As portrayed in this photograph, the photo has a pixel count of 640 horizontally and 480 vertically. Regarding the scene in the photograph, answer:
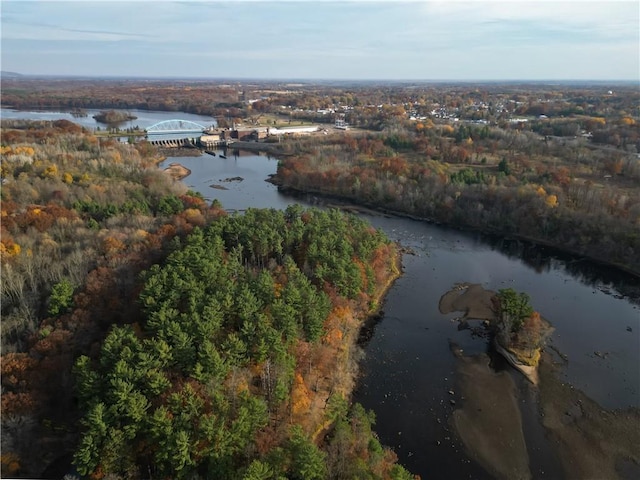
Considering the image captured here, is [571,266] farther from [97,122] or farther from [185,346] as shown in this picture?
[97,122]

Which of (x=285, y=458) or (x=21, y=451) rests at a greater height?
(x=285, y=458)

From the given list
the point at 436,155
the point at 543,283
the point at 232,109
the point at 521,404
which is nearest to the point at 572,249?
the point at 543,283

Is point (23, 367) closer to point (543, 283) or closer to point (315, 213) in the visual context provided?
point (315, 213)

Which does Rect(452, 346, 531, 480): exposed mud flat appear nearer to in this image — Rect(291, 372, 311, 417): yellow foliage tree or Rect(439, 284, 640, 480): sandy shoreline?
Rect(439, 284, 640, 480): sandy shoreline

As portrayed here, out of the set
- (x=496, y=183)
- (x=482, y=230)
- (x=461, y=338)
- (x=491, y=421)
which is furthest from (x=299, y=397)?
(x=496, y=183)

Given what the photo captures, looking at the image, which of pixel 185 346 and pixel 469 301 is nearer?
pixel 185 346

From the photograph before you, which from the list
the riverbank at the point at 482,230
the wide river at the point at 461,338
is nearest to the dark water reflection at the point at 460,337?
the wide river at the point at 461,338

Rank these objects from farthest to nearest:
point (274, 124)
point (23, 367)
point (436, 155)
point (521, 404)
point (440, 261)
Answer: point (274, 124), point (436, 155), point (440, 261), point (521, 404), point (23, 367)

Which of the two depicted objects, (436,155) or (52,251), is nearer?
(52,251)
